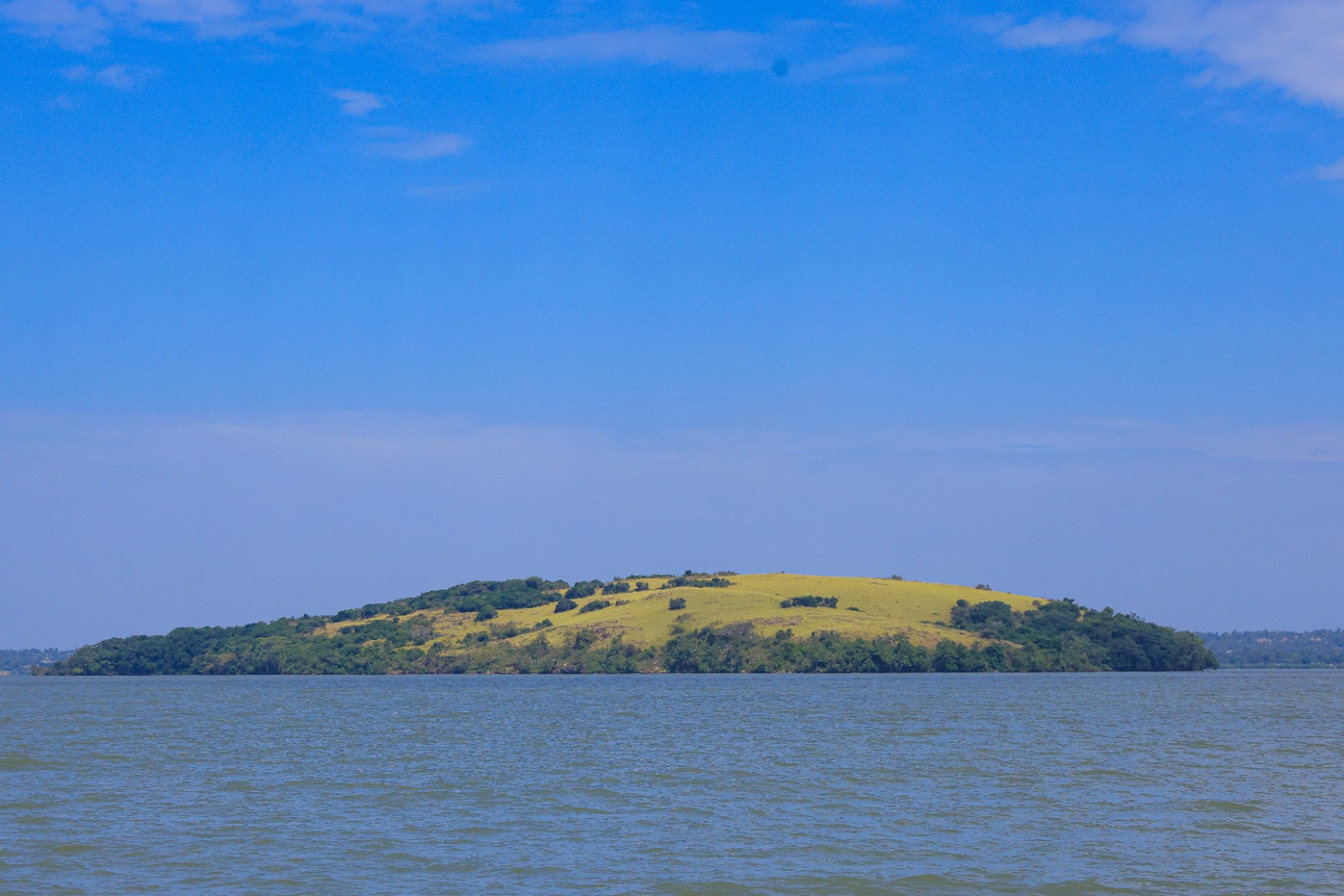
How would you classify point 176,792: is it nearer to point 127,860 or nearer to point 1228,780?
point 127,860

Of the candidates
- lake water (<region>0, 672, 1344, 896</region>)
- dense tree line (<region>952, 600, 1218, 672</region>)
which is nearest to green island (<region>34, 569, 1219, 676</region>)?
dense tree line (<region>952, 600, 1218, 672</region>)

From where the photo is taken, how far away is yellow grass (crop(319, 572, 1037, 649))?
497ft

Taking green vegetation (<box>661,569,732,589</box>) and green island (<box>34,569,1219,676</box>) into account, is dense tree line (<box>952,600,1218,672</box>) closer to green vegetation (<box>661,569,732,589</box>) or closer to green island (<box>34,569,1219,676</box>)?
green island (<box>34,569,1219,676</box>)

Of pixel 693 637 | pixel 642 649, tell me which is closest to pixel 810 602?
pixel 693 637

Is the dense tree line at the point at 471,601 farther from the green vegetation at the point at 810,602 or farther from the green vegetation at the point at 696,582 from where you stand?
the green vegetation at the point at 810,602

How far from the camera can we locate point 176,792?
3753cm

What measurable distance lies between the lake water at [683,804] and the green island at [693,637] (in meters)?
73.8

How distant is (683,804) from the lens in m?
34.7

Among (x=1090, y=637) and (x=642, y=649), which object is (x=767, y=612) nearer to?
(x=642, y=649)

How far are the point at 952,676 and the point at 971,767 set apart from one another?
86.0 m

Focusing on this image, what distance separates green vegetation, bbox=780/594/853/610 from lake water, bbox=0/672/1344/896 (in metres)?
90.6

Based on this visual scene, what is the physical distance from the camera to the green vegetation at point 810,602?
531 feet

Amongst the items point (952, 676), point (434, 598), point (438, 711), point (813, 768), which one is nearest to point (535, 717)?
point (438, 711)

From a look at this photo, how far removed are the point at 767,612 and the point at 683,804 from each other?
124 m
